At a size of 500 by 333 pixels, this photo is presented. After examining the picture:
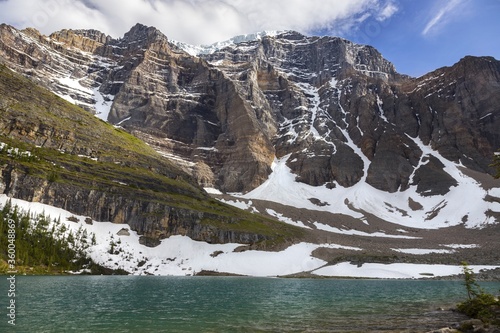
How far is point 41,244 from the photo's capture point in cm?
8725

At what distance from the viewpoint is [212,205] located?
14638 cm

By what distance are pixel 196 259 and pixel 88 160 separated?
59.0 meters

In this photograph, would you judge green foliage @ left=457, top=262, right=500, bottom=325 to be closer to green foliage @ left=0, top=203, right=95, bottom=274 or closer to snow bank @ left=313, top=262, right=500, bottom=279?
snow bank @ left=313, top=262, right=500, bottom=279

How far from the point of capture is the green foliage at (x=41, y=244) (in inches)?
3191

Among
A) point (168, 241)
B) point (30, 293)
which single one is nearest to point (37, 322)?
point (30, 293)

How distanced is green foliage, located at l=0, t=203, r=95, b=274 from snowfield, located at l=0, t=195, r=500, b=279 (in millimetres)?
4236

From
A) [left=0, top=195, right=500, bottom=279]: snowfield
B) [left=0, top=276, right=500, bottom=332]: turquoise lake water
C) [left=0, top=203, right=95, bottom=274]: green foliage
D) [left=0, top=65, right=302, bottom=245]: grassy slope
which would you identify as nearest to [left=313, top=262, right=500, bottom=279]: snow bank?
[left=0, top=195, right=500, bottom=279]: snowfield

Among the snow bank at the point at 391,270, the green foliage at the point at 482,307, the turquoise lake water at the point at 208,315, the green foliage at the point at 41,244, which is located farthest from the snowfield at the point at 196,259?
the green foliage at the point at 482,307

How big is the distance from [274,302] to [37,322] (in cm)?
2544

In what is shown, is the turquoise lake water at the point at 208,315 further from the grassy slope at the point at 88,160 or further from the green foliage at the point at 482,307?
the grassy slope at the point at 88,160

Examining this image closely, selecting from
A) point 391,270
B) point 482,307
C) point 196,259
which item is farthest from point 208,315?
point 391,270

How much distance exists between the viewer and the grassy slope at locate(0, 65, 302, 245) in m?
119

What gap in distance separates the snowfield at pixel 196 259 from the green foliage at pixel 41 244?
4.24m

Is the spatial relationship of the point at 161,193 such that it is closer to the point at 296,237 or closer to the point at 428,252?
the point at 296,237
